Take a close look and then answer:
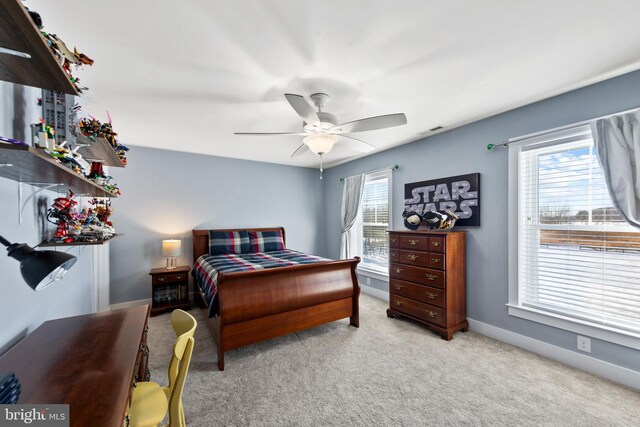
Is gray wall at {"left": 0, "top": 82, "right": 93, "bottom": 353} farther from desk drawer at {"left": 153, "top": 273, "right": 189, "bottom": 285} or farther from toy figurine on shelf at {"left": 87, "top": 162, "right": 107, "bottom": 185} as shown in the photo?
desk drawer at {"left": 153, "top": 273, "right": 189, "bottom": 285}

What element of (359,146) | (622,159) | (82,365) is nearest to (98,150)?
(82,365)

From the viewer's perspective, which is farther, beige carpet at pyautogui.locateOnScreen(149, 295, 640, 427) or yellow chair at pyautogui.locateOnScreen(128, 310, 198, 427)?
beige carpet at pyautogui.locateOnScreen(149, 295, 640, 427)

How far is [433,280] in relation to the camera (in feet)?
9.20

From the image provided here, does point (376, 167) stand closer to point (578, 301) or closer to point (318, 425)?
point (578, 301)

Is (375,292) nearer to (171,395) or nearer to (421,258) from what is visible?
(421,258)

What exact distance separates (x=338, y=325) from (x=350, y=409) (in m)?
1.36

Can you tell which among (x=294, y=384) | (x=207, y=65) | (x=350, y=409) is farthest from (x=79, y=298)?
(x=350, y=409)

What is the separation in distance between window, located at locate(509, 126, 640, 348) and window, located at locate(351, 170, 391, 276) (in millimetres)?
1781

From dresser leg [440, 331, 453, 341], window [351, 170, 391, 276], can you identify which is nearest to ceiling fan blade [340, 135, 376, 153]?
window [351, 170, 391, 276]

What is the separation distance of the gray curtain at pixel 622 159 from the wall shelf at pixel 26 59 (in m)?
3.29

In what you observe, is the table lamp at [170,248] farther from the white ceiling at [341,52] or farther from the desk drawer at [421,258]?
the desk drawer at [421,258]

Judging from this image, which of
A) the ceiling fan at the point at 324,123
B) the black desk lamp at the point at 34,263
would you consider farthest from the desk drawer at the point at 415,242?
the black desk lamp at the point at 34,263

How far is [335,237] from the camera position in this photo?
5.25m

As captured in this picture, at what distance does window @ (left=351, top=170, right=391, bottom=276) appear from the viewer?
4172 mm
